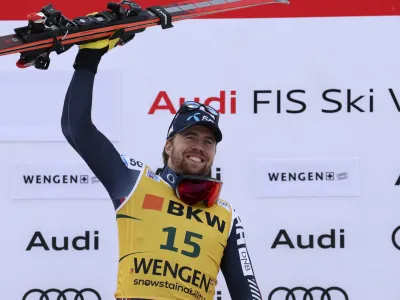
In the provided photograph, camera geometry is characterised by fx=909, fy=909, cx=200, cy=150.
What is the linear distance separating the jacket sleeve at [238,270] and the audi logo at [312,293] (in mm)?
1234

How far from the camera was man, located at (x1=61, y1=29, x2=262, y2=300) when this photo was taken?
8.93ft

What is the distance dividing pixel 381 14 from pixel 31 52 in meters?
2.09

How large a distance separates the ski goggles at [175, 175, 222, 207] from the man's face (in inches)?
1.7

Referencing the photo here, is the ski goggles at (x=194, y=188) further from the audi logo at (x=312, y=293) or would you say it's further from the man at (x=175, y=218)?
the audi logo at (x=312, y=293)

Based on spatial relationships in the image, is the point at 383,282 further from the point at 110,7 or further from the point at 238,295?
the point at 110,7

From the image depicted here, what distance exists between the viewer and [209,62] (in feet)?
13.1

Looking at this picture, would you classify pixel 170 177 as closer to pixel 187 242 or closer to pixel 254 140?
pixel 187 242

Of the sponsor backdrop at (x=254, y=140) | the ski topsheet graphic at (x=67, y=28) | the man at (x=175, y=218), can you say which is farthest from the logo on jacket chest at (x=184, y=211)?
the sponsor backdrop at (x=254, y=140)

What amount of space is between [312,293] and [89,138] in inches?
68.6

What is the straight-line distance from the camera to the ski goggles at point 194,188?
9.07 feet

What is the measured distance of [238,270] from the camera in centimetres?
281

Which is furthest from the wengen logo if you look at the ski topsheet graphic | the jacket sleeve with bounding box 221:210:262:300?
the ski topsheet graphic

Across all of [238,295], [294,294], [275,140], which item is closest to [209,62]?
[275,140]

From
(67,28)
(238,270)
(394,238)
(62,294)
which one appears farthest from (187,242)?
(394,238)
